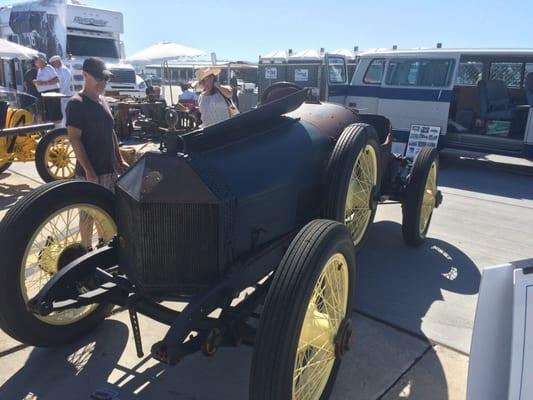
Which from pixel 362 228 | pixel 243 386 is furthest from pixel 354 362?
pixel 362 228

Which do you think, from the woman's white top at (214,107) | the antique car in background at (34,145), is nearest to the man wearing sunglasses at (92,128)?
the woman's white top at (214,107)

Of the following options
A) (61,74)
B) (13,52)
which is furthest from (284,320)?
(13,52)

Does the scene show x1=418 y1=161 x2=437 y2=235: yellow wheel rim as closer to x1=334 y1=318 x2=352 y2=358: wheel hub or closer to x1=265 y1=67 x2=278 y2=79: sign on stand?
x1=334 y1=318 x2=352 y2=358: wheel hub

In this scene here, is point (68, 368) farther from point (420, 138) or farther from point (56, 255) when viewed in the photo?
point (420, 138)

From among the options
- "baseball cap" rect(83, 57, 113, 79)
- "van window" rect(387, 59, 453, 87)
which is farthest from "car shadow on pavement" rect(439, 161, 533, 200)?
"baseball cap" rect(83, 57, 113, 79)

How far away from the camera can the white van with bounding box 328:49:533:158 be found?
8.71 metres

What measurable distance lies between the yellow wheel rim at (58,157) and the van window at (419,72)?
20.2 ft

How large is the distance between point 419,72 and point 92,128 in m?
7.18

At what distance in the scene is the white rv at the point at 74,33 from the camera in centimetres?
1476

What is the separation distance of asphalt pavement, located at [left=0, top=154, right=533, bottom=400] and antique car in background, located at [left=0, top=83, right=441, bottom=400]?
236mm

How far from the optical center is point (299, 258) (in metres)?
2.10

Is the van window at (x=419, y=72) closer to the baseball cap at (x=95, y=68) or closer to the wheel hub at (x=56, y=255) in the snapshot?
the baseball cap at (x=95, y=68)

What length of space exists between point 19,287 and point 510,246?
460 cm

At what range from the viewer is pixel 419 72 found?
9117 millimetres
